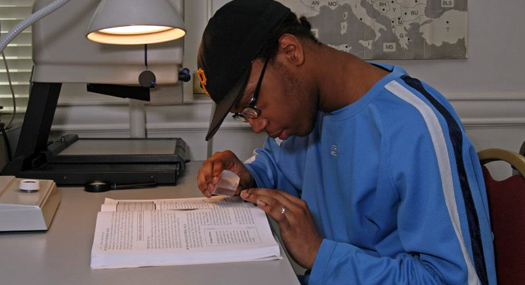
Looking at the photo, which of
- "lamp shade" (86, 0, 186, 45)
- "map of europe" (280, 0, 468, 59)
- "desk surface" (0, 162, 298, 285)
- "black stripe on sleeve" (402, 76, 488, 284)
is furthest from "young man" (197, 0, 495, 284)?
"map of europe" (280, 0, 468, 59)

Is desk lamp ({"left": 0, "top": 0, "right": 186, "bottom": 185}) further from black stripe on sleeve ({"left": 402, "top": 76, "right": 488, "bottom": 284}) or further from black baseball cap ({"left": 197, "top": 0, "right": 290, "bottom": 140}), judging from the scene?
black stripe on sleeve ({"left": 402, "top": 76, "right": 488, "bottom": 284})

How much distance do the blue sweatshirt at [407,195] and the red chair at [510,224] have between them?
87 mm

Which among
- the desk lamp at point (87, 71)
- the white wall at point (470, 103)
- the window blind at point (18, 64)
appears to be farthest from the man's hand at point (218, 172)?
the window blind at point (18, 64)

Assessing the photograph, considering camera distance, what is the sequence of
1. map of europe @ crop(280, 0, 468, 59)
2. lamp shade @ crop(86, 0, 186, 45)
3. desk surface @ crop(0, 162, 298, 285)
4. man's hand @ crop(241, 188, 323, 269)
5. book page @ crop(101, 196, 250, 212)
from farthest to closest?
1. map of europe @ crop(280, 0, 468, 59)
2. lamp shade @ crop(86, 0, 186, 45)
3. book page @ crop(101, 196, 250, 212)
4. man's hand @ crop(241, 188, 323, 269)
5. desk surface @ crop(0, 162, 298, 285)

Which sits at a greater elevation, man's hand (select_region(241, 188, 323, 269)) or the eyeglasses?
the eyeglasses

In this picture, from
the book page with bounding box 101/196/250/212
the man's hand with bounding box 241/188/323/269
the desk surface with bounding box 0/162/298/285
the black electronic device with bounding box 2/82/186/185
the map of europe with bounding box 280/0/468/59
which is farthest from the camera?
the map of europe with bounding box 280/0/468/59

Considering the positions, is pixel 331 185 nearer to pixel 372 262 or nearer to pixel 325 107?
pixel 325 107

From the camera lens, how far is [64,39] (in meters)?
1.44

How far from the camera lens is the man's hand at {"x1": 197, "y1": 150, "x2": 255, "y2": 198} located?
121cm

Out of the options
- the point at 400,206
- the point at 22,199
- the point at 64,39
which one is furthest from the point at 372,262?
the point at 64,39

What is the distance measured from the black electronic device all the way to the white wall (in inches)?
12.8

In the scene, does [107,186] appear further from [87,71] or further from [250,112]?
[250,112]

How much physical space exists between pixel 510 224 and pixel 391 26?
98 centimetres

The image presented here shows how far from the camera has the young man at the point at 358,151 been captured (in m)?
0.88
